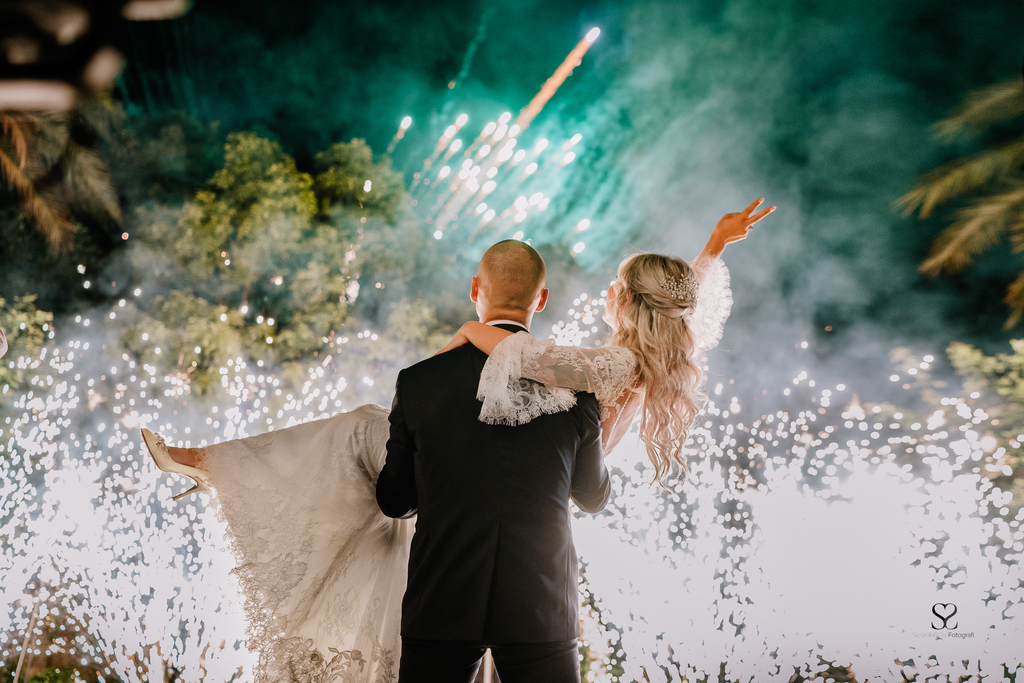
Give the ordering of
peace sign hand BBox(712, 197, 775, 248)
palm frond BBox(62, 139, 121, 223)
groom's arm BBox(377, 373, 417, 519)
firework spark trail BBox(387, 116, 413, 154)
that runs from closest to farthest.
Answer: groom's arm BBox(377, 373, 417, 519) → peace sign hand BBox(712, 197, 775, 248) → palm frond BBox(62, 139, 121, 223) → firework spark trail BBox(387, 116, 413, 154)

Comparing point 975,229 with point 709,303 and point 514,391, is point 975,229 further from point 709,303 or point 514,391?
point 514,391

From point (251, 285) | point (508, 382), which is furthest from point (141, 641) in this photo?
point (251, 285)

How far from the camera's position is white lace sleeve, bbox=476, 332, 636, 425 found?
160 cm

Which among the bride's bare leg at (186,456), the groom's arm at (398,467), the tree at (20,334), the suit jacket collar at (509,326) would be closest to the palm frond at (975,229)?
Answer: the suit jacket collar at (509,326)

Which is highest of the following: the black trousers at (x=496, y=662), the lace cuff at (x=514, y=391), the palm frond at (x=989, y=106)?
the palm frond at (x=989, y=106)

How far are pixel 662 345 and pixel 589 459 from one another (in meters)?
0.59

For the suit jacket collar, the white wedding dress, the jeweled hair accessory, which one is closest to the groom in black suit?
the suit jacket collar

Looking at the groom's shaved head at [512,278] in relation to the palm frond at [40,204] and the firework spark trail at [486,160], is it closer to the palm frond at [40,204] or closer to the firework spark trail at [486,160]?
the palm frond at [40,204]

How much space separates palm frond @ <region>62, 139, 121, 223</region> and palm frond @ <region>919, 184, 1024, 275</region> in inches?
440

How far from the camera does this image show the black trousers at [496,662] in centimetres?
159

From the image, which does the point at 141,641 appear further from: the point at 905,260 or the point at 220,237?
the point at 905,260

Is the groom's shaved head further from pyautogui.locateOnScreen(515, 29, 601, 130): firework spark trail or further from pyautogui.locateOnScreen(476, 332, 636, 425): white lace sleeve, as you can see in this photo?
pyautogui.locateOnScreen(515, 29, 601, 130): firework spark trail

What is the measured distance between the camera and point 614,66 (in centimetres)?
942

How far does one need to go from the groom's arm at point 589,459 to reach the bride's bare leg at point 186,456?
1436mm
